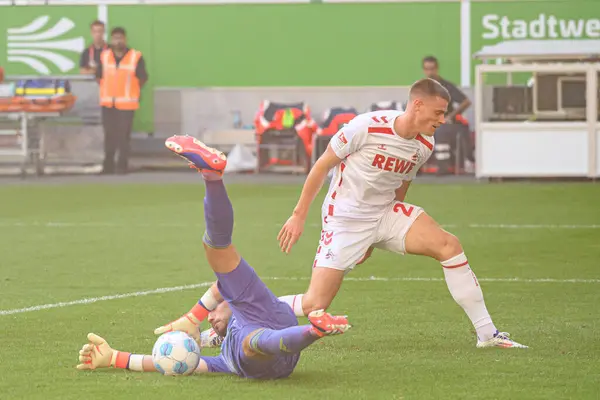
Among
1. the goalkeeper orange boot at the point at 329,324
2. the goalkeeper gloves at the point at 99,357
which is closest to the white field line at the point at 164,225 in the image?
the goalkeeper gloves at the point at 99,357

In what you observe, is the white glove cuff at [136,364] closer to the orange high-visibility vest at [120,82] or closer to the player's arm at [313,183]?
the player's arm at [313,183]

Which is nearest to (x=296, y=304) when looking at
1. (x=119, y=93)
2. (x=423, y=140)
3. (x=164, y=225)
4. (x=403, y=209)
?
(x=403, y=209)

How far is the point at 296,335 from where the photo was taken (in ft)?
21.3

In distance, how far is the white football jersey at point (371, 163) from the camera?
8.16m

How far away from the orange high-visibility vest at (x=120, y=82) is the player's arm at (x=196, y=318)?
17.6 meters

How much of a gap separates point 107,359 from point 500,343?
2.26 meters

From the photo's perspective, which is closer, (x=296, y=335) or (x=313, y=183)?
(x=296, y=335)

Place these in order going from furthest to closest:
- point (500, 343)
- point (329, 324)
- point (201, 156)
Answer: point (500, 343), point (201, 156), point (329, 324)

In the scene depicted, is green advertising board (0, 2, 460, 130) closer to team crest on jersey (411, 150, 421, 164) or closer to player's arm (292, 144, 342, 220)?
team crest on jersey (411, 150, 421, 164)

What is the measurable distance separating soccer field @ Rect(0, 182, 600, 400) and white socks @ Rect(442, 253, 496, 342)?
0.14m

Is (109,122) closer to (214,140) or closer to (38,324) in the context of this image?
(214,140)

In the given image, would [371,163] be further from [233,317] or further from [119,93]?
[119,93]

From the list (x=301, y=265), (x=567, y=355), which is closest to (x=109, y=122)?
(x=301, y=265)

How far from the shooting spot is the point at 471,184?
22016mm
